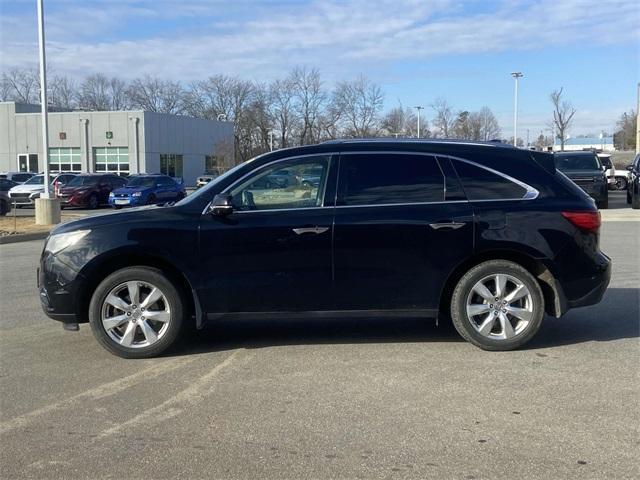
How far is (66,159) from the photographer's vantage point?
181 feet

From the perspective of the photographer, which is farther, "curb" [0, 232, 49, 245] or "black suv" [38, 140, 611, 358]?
"curb" [0, 232, 49, 245]

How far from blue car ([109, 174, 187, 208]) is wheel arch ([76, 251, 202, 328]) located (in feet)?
70.2

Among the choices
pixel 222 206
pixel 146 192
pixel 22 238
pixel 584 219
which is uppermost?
pixel 146 192

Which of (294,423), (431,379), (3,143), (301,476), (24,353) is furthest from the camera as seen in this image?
(3,143)

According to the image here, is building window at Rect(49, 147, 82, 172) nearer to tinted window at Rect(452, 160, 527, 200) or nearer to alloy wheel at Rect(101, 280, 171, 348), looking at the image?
alloy wheel at Rect(101, 280, 171, 348)

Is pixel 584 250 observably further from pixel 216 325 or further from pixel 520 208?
pixel 216 325

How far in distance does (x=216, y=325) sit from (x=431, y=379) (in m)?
2.70

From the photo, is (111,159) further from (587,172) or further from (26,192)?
(587,172)

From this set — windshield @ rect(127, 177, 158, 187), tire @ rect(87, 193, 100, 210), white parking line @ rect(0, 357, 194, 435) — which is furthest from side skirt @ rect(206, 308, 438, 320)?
tire @ rect(87, 193, 100, 210)

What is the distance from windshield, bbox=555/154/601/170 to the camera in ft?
73.4

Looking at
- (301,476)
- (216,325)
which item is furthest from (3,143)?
(301,476)

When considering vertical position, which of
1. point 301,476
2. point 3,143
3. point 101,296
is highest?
point 3,143

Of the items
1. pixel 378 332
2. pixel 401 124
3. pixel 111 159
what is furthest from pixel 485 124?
pixel 378 332

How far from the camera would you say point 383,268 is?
18.5 ft
